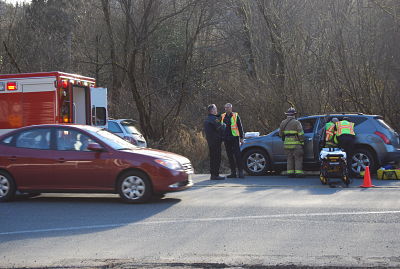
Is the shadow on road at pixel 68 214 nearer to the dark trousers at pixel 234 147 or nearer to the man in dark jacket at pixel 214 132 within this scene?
the man in dark jacket at pixel 214 132

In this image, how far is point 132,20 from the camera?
22.9 m

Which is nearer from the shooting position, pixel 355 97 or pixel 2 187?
pixel 2 187

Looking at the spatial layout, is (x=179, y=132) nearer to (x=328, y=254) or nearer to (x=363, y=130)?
(x=363, y=130)

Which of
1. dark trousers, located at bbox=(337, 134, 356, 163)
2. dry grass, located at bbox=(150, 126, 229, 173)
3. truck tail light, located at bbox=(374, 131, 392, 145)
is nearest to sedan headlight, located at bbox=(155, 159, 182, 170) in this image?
dark trousers, located at bbox=(337, 134, 356, 163)

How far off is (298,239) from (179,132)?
53.1 feet

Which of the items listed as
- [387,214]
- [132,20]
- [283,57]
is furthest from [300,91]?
[387,214]

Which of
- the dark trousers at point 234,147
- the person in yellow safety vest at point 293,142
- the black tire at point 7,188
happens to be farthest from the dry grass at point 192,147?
the black tire at point 7,188

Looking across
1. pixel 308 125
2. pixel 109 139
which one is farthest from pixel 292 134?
pixel 109 139

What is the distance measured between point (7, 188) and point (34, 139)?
1.05 metres

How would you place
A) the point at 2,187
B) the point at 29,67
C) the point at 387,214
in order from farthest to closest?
the point at 29,67, the point at 2,187, the point at 387,214

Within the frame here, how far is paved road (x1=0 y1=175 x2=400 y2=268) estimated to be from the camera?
6527mm

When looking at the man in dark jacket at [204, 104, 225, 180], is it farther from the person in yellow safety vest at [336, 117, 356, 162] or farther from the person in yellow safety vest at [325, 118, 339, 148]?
the person in yellow safety vest at [336, 117, 356, 162]

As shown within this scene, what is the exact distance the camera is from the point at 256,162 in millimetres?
15523

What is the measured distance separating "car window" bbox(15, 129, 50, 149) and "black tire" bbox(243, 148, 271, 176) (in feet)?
20.8
